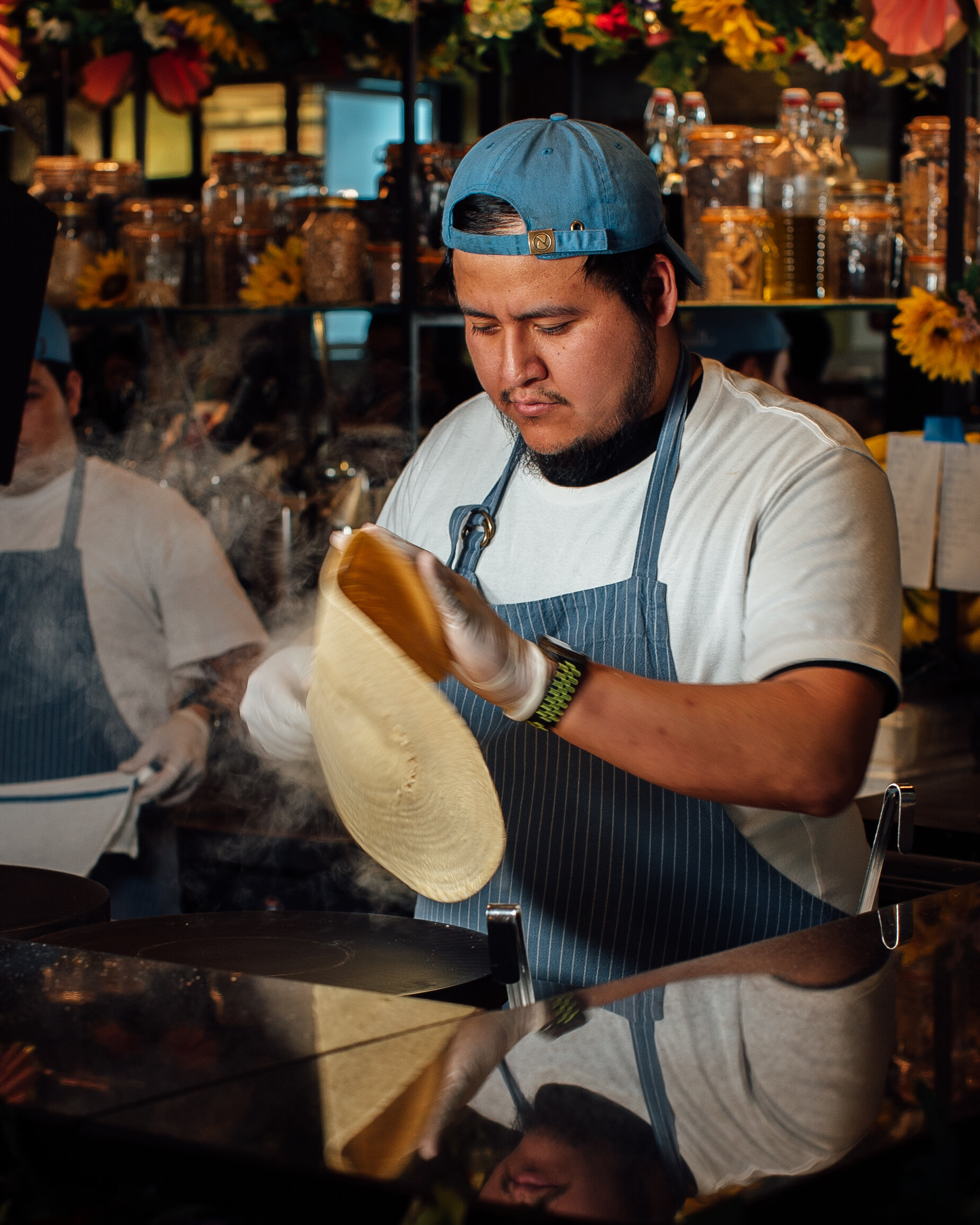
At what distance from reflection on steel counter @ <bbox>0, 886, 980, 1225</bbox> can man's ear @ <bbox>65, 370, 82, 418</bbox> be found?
1973 millimetres

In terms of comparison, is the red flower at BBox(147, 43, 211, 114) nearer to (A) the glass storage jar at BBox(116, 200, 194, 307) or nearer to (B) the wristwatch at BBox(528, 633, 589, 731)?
(A) the glass storage jar at BBox(116, 200, 194, 307)

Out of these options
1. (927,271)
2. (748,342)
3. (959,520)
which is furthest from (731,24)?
(959,520)

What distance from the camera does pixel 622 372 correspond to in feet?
5.08

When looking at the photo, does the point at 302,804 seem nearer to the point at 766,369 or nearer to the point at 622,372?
the point at 622,372

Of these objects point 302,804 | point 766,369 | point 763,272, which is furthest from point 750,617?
point 766,369

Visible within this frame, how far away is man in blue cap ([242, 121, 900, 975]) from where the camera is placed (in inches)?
51.7

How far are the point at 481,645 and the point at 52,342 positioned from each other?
1919mm

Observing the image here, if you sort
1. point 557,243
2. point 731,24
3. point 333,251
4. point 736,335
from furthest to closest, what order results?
point 736,335
point 333,251
point 731,24
point 557,243

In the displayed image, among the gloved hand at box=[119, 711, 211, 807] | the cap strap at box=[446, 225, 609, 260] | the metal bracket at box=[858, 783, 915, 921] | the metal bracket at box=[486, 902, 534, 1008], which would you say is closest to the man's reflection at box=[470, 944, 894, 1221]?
the metal bracket at box=[486, 902, 534, 1008]

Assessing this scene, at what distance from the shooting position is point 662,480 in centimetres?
160

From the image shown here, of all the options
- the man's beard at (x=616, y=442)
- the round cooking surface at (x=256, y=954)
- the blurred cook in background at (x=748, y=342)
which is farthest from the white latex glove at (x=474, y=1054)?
the blurred cook in background at (x=748, y=342)

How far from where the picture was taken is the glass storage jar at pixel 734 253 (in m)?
2.83

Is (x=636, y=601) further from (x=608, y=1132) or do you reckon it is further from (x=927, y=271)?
(x=927, y=271)

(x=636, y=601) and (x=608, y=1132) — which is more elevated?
(x=636, y=601)
